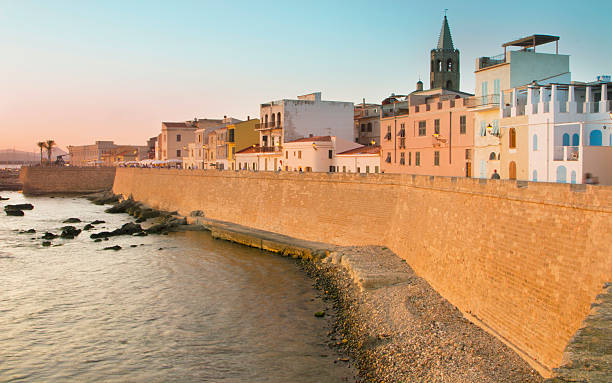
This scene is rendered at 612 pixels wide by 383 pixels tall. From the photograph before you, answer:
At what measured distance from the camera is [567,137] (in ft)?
71.2

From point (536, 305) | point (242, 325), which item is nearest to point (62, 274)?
point (242, 325)

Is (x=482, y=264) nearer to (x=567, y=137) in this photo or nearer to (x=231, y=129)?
(x=567, y=137)

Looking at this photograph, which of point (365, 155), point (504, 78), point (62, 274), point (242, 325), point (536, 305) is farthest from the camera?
point (365, 155)

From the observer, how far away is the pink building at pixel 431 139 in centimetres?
3022

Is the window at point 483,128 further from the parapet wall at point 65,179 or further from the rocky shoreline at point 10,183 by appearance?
the rocky shoreline at point 10,183

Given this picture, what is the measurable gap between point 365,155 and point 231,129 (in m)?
24.3

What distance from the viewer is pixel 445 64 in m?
65.4

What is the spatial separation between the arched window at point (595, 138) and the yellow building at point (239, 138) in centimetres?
4256

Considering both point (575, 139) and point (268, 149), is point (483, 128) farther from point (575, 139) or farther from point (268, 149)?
point (268, 149)

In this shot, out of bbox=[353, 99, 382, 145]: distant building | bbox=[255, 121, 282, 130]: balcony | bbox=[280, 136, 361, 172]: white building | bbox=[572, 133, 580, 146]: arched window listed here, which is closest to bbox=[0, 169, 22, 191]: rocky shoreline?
→ bbox=[255, 121, 282, 130]: balcony

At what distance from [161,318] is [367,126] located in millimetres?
37501

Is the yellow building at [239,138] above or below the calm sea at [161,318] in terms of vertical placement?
above

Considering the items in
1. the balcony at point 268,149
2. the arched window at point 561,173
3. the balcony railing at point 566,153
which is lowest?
the arched window at point 561,173

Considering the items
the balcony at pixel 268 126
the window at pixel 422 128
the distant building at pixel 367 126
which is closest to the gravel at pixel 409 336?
the window at pixel 422 128
